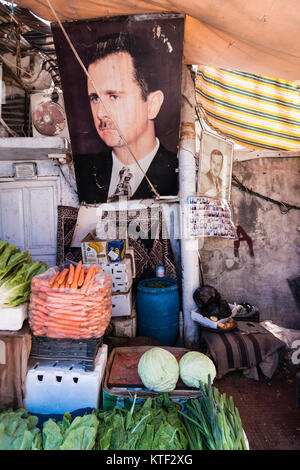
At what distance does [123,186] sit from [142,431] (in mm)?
3435

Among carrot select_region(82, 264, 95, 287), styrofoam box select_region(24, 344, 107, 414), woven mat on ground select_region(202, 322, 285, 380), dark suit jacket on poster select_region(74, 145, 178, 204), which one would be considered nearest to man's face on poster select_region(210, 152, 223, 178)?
dark suit jacket on poster select_region(74, 145, 178, 204)

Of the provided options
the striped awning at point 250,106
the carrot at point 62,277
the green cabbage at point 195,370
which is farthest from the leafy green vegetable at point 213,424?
the striped awning at point 250,106

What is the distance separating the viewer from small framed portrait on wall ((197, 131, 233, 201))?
449 cm

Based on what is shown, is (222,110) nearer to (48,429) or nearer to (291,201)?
(291,201)

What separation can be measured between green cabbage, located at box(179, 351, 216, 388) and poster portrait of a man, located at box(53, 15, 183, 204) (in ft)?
7.82

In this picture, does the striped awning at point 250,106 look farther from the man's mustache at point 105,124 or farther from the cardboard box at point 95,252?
the cardboard box at point 95,252

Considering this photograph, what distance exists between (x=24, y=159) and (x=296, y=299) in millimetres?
5816

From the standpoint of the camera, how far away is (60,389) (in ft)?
6.95

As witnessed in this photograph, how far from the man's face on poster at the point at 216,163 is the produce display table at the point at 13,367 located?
3820 mm

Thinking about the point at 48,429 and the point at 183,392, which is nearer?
the point at 48,429

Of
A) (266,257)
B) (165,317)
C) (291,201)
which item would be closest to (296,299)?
(266,257)
